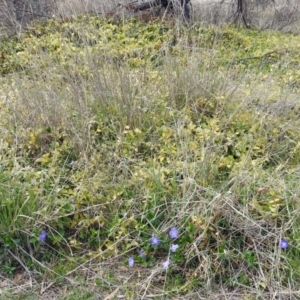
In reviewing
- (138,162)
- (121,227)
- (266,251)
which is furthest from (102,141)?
(266,251)

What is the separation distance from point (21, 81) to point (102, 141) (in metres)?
0.98

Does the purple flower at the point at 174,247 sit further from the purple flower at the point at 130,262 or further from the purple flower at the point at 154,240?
the purple flower at the point at 130,262

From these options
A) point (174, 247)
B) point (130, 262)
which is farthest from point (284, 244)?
point (130, 262)

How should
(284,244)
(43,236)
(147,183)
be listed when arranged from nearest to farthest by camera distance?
(284,244)
(43,236)
(147,183)

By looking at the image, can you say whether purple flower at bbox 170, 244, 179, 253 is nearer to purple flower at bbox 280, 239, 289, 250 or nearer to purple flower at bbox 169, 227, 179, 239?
purple flower at bbox 169, 227, 179, 239

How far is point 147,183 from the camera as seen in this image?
228 cm

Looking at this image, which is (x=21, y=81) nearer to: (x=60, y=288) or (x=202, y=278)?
(x=60, y=288)

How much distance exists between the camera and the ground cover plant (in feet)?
6.47

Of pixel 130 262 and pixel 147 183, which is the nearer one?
pixel 130 262

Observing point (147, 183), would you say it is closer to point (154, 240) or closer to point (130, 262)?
point (154, 240)

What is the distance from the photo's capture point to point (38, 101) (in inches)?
116

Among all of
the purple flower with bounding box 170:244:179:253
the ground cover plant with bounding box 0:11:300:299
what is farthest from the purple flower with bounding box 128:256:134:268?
the purple flower with bounding box 170:244:179:253

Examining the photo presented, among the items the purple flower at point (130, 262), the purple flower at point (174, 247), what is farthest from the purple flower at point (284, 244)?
the purple flower at point (130, 262)

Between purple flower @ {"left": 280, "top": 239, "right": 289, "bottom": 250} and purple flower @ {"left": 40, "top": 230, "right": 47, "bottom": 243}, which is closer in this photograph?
purple flower @ {"left": 280, "top": 239, "right": 289, "bottom": 250}
